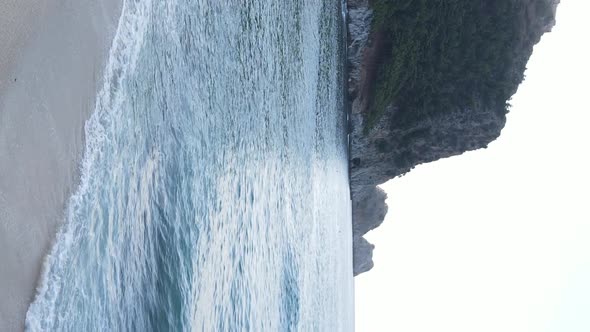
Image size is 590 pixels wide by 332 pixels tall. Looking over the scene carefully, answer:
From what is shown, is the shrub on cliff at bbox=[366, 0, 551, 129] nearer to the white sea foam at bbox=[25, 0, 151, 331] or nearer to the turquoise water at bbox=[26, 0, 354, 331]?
the turquoise water at bbox=[26, 0, 354, 331]

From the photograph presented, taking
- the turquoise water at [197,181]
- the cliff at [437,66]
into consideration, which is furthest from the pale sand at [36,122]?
the cliff at [437,66]

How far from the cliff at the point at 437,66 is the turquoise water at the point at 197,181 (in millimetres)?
3212

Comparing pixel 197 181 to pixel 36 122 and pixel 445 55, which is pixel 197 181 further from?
pixel 445 55

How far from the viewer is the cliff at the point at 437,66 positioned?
18.9 metres

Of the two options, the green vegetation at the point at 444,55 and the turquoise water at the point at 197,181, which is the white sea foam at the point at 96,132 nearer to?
the turquoise water at the point at 197,181

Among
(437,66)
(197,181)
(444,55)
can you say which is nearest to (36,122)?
(197,181)

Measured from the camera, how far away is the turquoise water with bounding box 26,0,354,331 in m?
6.20

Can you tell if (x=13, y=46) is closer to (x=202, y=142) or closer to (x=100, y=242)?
(x=100, y=242)

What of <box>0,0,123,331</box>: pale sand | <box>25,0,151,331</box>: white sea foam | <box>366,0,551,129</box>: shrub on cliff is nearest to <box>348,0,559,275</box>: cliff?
<box>366,0,551,129</box>: shrub on cliff

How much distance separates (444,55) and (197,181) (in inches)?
484

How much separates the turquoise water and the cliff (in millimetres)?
3212

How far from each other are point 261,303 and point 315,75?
6802mm

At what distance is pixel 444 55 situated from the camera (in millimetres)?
19312

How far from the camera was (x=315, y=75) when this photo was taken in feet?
54.5
